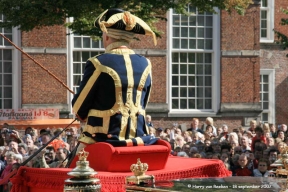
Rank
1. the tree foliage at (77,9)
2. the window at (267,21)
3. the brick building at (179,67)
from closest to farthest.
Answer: the tree foliage at (77,9) < the brick building at (179,67) < the window at (267,21)

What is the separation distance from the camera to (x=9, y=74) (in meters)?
26.4

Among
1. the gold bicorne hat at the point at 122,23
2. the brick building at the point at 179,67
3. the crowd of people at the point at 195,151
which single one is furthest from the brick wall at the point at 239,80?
the gold bicorne hat at the point at 122,23

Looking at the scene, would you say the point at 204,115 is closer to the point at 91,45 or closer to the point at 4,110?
the point at 91,45

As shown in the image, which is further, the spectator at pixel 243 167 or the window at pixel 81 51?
the window at pixel 81 51

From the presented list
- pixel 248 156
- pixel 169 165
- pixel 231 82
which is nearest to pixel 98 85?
pixel 169 165

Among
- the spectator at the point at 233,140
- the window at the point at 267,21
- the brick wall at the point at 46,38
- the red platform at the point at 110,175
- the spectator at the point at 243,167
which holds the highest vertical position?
the window at the point at 267,21

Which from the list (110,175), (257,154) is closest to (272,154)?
(257,154)

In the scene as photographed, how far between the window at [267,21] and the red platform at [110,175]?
2356 centimetres

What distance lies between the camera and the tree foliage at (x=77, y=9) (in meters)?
20.3

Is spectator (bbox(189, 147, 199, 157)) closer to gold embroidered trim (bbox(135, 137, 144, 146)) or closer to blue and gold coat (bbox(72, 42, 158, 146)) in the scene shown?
blue and gold coat (bbox(72, 42, 158, 146))

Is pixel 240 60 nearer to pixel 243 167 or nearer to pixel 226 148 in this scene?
pixel 226 148

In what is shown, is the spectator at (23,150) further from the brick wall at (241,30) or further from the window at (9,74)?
the brick wall at (241,30)

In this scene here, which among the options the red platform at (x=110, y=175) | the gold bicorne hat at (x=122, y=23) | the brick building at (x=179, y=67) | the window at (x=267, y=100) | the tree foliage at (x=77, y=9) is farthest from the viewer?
the window at (x=267, y=100)

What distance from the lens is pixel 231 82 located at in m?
28.6
